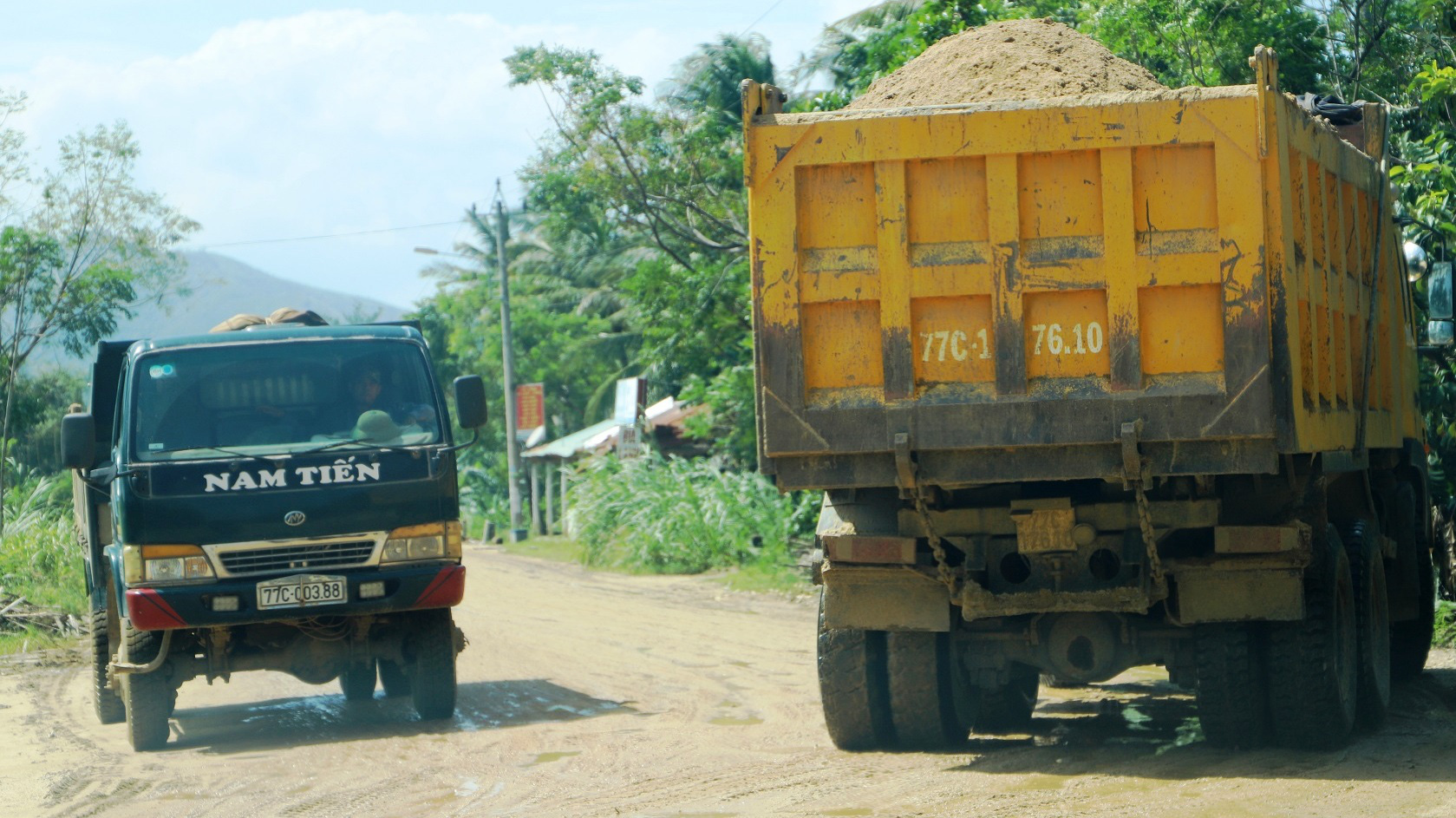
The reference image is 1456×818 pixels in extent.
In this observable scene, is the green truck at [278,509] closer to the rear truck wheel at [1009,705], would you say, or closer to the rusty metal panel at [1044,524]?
the rear truck wheel at [1009,705]

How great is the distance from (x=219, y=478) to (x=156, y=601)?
0.71m

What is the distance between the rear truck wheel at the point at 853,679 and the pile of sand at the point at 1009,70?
238 centimetres

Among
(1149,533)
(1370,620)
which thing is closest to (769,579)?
(1370,620)

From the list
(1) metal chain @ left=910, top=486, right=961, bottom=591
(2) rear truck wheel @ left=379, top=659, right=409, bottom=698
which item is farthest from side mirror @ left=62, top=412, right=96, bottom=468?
(1) metal chain @ left=910, top=486, right=961, bottom=591

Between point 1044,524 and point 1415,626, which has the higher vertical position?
point 1044,524

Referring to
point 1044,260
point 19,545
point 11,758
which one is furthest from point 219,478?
point 19,545

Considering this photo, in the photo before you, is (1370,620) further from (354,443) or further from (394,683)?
(394,683)

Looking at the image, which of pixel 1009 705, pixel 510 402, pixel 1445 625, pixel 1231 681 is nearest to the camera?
pixel 1231 681

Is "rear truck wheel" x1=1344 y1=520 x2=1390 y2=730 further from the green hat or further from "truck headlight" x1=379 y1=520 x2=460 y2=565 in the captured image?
the green hat

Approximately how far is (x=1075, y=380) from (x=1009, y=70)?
187 cm

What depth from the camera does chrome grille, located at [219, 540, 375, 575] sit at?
878 cm

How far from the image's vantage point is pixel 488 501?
1832 inches

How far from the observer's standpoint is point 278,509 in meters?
8.77

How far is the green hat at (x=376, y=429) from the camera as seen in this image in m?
9.16
